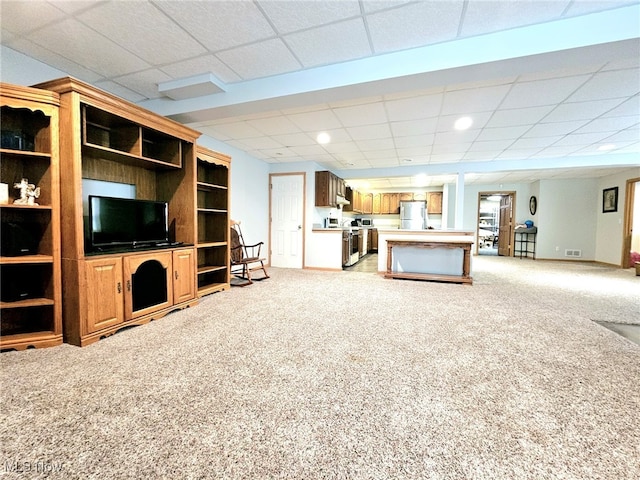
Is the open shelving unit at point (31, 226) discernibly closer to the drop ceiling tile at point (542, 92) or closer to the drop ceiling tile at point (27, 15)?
the drop ceiling tile at point (27, 15)

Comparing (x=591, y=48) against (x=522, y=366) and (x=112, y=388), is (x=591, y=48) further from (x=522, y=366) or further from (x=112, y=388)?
(x=112, y=388)

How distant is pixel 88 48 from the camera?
2377 millimetres

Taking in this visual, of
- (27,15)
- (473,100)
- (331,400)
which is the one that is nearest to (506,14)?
(473,100)

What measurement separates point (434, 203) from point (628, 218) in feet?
14.6

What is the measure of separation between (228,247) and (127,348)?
2115 mm

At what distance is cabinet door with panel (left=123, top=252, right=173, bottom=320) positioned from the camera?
257cm

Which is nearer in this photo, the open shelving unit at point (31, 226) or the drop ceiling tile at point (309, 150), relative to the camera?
the open shelving unit at point (31, 226)

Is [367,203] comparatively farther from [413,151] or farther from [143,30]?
[143,30]

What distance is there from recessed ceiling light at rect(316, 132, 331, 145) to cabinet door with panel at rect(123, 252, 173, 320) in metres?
2.83

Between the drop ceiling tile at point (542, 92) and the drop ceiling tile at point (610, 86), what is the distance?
0.09m

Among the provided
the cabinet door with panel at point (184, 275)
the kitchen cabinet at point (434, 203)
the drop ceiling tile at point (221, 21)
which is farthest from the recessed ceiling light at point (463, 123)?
the kitchen cabinet at point (434, 203)

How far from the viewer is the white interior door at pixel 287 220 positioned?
20.5ft

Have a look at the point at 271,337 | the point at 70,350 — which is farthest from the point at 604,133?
the point at 70,350

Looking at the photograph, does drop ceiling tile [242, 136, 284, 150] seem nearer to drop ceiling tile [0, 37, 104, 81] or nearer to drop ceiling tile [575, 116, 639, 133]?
drop ceiling tile [0, 37, 104, 81]
